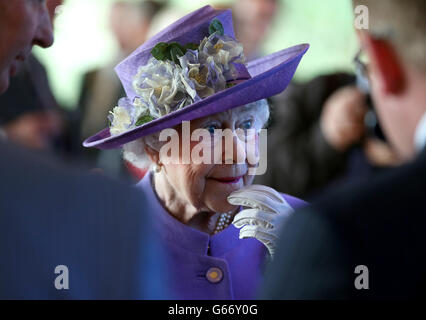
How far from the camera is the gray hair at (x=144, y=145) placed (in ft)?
7.50

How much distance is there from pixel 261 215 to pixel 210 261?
0.26 metres

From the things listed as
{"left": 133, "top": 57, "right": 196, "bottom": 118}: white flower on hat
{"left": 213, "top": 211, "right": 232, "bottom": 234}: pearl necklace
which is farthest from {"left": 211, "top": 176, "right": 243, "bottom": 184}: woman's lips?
{"left": 133, "top": 57, "right": 196, "bottom": 118}: white flower on hat

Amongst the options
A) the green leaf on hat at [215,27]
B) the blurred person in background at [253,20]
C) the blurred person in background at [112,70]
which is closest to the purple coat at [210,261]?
the green leaf on hat at [215,27]

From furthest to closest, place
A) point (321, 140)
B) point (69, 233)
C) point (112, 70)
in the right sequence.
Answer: point (112, 70) → point (321, 140) → point (69, 233)

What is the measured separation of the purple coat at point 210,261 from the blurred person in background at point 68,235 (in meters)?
0.93

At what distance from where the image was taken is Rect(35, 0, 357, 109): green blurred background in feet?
18.2

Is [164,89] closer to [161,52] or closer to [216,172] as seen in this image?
[161,52]

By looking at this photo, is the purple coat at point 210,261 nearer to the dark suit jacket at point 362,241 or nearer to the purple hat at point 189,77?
the purple hat at point 189,77

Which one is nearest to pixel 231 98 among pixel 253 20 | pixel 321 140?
pixel 321 140

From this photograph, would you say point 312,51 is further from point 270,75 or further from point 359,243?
point 359,243

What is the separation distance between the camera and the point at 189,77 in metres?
2.16

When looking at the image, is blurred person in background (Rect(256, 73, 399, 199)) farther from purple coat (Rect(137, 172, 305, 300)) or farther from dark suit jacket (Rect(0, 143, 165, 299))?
dark suit jacket (Rect(0, 143, 165, 299))

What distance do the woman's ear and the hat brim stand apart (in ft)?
0.31

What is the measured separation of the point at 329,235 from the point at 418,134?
0.33 m
